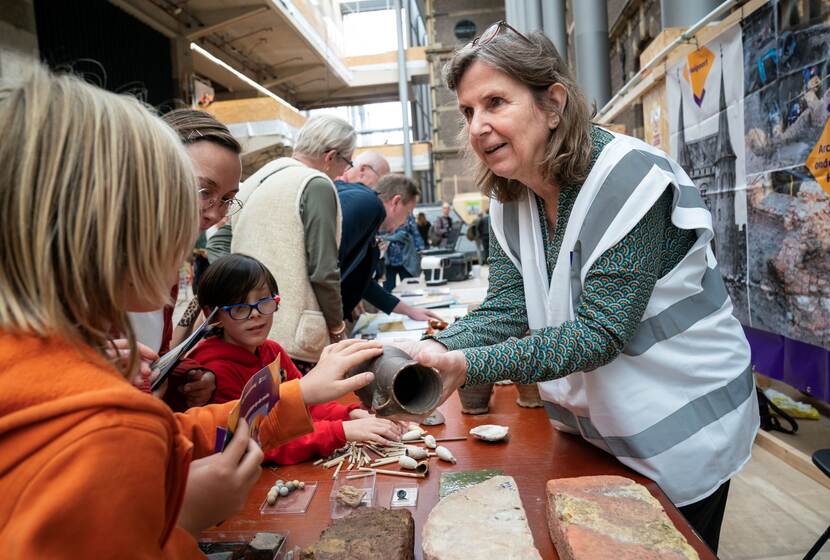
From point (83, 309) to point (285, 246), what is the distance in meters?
2.00

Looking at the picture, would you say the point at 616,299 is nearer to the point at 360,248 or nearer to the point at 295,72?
the point at 360,248

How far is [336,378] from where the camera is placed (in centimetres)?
130

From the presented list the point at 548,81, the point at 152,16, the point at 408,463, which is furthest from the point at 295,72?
the point at 408,463

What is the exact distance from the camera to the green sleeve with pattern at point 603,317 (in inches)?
51.1

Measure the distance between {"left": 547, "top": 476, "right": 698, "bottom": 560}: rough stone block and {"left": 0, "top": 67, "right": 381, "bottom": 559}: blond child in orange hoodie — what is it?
68 cm

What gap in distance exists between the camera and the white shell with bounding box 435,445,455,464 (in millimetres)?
1523

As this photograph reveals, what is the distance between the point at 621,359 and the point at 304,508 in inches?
32.1

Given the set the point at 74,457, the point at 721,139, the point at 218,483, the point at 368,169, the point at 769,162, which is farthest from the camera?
the point at 368,169

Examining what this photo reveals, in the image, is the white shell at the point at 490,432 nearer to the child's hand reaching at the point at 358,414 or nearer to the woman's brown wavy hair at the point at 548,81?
the child's hand reaching at the point at 358,414

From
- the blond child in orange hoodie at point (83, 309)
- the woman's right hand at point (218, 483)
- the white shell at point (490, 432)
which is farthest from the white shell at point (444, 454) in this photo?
the blond child in orange hoodie at point (83, 309)

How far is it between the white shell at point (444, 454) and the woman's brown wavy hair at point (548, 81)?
76 centimetres

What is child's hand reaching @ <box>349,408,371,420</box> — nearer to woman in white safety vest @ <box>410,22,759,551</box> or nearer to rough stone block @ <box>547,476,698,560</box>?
woman in white safety vest @ <box>410,22,759,551</box>

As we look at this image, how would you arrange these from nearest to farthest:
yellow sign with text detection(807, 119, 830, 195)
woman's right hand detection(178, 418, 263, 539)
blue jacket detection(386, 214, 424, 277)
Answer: woman's right hand detection(178, 418, 263, 539) → yellow sign with text detection(807, 119, 830, 195) → blue jacket detection(386, 214, 424, 277)

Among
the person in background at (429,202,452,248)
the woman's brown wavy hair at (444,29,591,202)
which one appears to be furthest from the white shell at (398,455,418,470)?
the person in background at (429,202,452,248)
